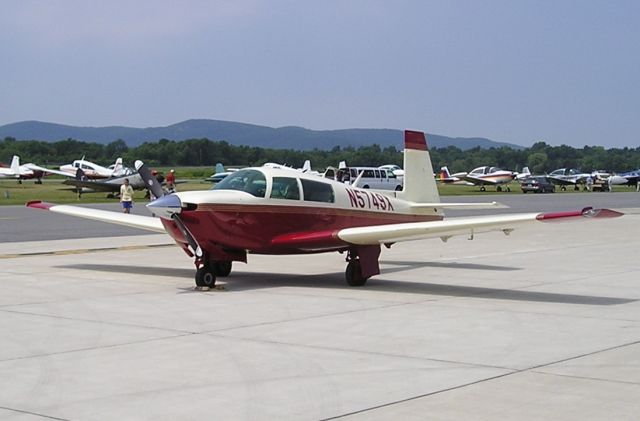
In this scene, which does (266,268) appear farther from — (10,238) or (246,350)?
(10,238)

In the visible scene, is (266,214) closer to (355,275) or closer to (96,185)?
(355,275)

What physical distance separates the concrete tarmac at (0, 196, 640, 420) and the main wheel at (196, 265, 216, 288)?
217mm

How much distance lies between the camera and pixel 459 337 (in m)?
10.3

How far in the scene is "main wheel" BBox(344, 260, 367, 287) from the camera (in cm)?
1502

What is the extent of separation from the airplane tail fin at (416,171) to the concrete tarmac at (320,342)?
1.42 meters

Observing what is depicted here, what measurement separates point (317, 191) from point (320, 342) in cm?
585

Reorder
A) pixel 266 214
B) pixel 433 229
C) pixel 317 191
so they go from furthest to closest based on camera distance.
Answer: pixel 317 191, pixel 266 214, pixel 433 229

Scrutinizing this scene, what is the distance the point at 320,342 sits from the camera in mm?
10023

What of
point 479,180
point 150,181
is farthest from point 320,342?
point 479,180

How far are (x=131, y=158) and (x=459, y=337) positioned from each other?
13869 cm

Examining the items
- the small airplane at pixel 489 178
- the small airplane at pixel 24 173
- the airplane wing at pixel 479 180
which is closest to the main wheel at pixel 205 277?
the small airplane at pixel 489 178

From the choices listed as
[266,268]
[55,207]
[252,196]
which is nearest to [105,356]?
[252,196]

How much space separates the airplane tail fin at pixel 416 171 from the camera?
1770cm

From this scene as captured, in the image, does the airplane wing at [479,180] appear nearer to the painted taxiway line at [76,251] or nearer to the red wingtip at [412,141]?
the painted taxiway line at [76,251]
